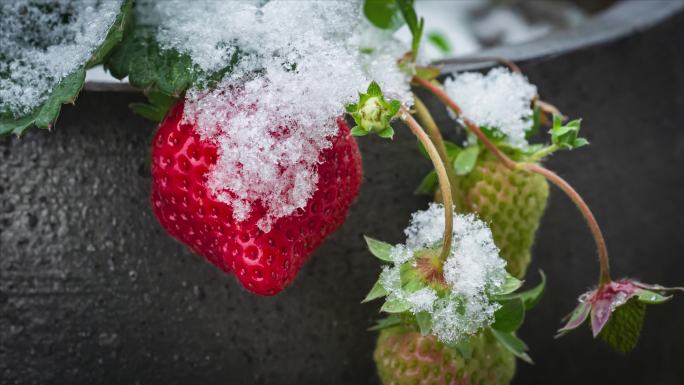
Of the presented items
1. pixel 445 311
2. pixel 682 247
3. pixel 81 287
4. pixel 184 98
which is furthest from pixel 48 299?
pixel 682 247

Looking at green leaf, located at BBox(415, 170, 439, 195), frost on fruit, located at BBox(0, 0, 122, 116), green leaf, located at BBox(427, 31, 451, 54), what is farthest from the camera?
green leaf, located at BBox(427, 31, 451, 54)

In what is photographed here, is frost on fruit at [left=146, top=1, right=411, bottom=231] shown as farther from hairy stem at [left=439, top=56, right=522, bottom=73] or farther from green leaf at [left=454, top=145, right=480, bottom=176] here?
hairy stem at [left=439, top=56, right=522, bottom=73]

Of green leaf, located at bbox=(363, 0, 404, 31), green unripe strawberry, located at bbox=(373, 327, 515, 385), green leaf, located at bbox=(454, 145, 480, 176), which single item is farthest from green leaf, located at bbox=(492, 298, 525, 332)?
green leaf, located at bbox=(363, 0, 404, 31)

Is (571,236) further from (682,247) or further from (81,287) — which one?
(81,287)

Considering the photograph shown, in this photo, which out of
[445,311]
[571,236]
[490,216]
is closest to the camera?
[445,311]

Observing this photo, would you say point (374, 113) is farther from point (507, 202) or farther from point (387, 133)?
point (507, 202)

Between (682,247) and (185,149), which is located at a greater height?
(185,149)

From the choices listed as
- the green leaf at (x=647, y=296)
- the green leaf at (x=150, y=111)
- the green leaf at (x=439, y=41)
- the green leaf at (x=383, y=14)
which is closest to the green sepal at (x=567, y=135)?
the green leaf at (x=647, y=296)

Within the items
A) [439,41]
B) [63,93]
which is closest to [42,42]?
[63,93]

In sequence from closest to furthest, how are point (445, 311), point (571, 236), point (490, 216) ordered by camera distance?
point (445, 311) → point (490, 216) → point (571, 236)
